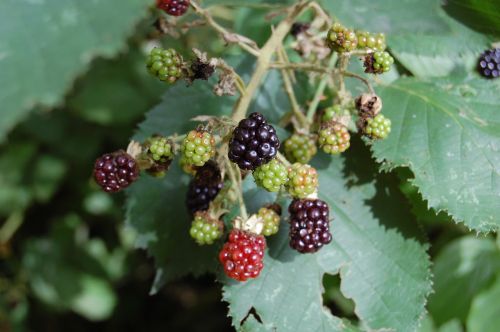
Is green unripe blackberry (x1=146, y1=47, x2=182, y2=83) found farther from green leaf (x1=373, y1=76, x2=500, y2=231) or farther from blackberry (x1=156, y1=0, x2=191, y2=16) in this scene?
green leaf (x1=373, y1=76, x2=500, y2=231)

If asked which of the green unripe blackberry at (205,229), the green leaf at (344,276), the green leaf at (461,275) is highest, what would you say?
the green unripe blackberry at (205,229)

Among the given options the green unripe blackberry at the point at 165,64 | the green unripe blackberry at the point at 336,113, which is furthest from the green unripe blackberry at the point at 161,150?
the green unripe blackberry at the point at 336,113

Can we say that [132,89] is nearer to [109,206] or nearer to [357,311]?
[109,206]

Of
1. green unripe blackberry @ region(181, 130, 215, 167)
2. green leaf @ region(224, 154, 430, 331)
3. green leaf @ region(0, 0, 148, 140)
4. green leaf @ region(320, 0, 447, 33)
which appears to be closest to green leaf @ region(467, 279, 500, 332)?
green leaf @ region(224, 154, 430, 331)

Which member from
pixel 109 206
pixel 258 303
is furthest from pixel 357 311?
pixel 109 206

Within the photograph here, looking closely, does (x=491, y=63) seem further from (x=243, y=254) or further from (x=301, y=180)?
(x=243, y=254)

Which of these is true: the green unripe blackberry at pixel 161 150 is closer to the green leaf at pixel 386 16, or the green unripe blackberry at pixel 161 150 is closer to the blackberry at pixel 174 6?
the blackberry at pixel 174 6
